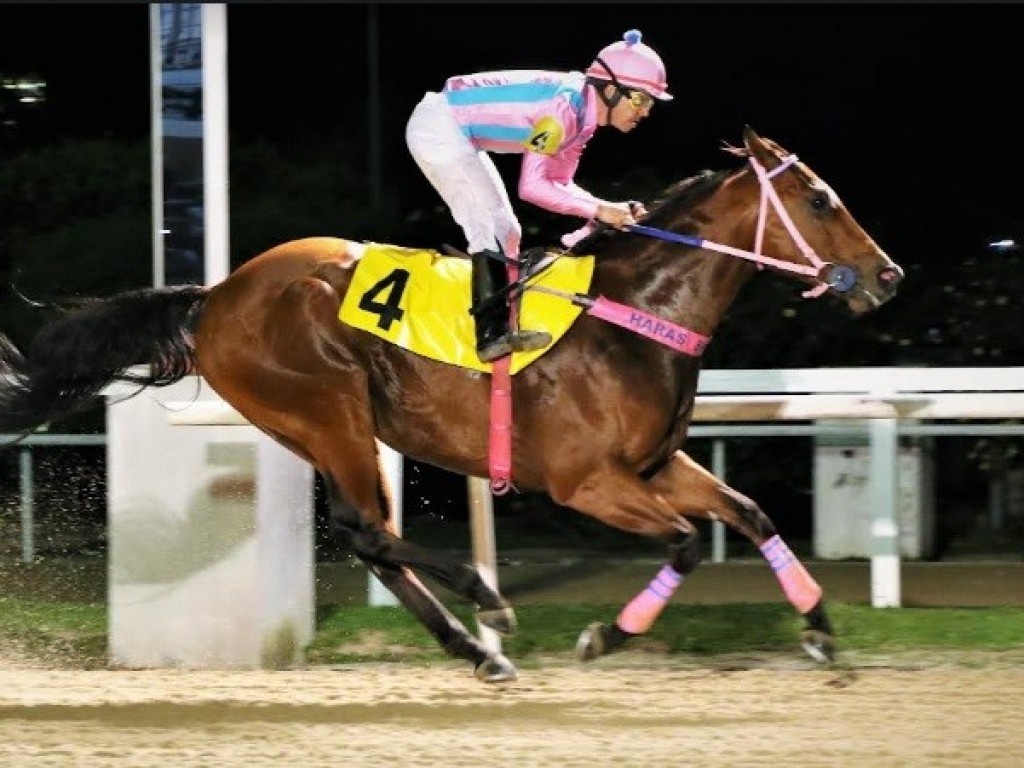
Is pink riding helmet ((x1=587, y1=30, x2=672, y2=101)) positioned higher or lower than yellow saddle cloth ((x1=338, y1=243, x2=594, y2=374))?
higher

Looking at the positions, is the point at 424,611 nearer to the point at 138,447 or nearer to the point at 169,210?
the point at 138,447

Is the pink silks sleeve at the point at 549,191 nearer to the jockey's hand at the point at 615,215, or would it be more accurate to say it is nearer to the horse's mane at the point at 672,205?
the jockey's hand at the point at 615,215

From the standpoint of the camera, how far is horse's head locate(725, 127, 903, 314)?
17.9ft

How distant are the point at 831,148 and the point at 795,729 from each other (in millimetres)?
9172

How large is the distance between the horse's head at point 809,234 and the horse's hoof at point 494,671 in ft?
4.76

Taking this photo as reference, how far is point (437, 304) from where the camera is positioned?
564cm

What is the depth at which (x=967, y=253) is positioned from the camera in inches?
478

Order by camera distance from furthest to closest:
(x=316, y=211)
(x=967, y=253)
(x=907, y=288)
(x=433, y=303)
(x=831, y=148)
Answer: (x=831, y=148), (x=967, y=253), (x=316, y=211), (x=907, y=288), (x=433, y=303)

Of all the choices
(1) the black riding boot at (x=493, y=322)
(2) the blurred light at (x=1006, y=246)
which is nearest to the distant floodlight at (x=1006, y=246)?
(2) the blurred light at (x=1006, y=246)

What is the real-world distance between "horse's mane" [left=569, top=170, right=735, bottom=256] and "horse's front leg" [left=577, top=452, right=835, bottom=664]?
70cm

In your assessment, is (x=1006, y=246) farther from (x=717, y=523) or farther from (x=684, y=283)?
(x=684, y=283)

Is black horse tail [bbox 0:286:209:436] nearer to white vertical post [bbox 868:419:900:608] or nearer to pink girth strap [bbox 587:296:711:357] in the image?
pink girth strap [bbox 587:296:711:357]

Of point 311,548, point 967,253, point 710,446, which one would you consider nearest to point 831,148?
point 967,253

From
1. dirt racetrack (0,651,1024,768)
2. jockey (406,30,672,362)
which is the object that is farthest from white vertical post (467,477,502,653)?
jockey (406,30,672,362)
